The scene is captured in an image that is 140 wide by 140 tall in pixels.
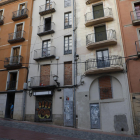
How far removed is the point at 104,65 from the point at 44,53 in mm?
7305

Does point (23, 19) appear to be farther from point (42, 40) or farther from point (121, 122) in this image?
point (121, 122)

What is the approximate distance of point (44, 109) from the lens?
1462cm

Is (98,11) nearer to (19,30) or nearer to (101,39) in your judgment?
(101,39)

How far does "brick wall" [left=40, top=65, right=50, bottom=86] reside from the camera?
1532 cm

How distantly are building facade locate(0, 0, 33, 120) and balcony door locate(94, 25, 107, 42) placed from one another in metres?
8.57

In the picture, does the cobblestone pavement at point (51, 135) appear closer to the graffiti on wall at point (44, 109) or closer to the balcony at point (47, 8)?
the graffiti on wall at point (44, 109)

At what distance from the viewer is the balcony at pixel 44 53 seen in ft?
52.0

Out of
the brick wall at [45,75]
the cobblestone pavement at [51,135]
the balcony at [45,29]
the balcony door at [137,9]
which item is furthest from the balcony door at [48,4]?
the cobblestone pavement at [51,135]

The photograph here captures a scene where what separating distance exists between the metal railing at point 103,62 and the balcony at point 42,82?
13.5 ft

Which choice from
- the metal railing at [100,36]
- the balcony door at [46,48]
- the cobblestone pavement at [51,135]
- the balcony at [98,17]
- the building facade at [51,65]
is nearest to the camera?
the cobblestone pavement at [51,135]

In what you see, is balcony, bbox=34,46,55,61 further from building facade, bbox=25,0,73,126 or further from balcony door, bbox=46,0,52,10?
balcony door, bbox=46,0,52,10

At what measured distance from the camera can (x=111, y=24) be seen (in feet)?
47.1

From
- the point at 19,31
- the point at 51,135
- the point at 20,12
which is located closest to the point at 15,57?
the point at 19,31

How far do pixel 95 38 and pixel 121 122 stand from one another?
843 centimetres
